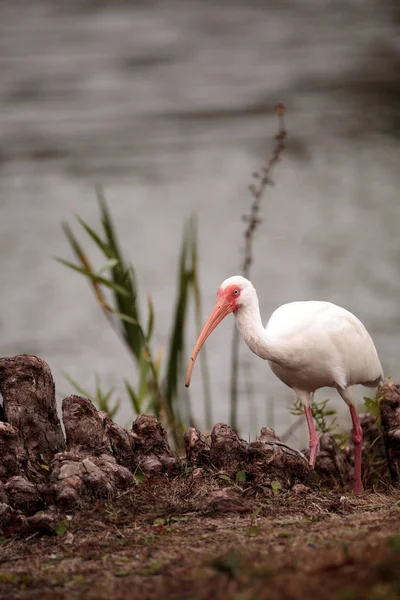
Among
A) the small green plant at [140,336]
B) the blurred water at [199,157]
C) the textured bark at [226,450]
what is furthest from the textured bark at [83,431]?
the blurred water at [199,157]

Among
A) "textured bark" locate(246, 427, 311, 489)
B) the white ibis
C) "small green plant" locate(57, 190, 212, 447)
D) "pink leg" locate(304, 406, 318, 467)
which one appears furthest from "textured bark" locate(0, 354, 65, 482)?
"pink leg" locate(304, 406, 318, 467)

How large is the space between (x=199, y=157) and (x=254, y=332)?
15.8m

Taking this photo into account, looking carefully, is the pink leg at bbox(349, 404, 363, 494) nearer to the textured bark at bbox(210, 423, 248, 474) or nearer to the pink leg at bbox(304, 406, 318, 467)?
the pink leg at bbox(304, 406, 318, 467)

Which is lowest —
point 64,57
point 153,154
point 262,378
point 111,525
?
point 111,525

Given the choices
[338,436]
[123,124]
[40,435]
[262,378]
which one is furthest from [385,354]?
[123,124]

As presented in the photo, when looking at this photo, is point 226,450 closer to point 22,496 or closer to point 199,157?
point 22,496

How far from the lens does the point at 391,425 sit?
6.84m

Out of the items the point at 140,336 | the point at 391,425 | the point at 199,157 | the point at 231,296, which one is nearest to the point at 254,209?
the point at 231,296

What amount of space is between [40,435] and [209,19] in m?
23.8

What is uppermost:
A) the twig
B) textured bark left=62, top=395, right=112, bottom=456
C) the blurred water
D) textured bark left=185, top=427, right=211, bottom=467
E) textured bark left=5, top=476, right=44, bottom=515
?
the blurred water

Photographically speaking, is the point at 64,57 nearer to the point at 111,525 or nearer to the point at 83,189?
the point at 83,189

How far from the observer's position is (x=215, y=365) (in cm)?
1455

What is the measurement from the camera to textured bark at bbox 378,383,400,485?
22.1 feet

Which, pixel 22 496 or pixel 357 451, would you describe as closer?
pixel 22 496
